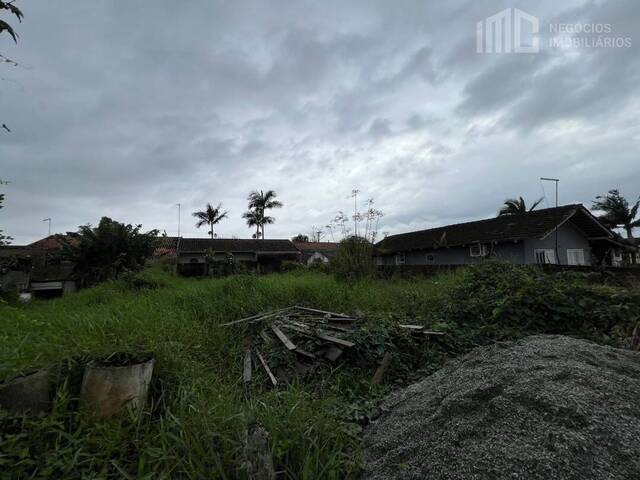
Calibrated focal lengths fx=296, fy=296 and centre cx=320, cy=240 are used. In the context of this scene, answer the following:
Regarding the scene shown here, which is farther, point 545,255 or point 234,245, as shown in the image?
point 234,245

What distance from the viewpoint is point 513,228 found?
46.4ft

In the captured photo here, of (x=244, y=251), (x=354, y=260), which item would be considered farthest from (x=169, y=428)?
(x=244, y=251)

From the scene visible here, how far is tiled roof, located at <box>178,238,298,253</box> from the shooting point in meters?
23.7

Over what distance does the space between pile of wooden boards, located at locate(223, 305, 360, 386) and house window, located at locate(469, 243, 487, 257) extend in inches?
487

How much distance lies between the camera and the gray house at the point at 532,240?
1312cm

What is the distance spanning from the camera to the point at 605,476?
1.44m

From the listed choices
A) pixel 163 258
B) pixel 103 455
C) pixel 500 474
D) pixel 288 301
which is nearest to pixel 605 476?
pixel 500 474

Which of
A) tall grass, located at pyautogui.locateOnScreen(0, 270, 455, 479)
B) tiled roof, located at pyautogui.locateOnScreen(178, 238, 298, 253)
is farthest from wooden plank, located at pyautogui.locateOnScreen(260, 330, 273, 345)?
tiled roof, located at pyautogui.locateOnScreen(178, 238, 298, 253)

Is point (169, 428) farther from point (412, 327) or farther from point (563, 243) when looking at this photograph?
point (563, 243)

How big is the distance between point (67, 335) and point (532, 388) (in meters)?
4.62

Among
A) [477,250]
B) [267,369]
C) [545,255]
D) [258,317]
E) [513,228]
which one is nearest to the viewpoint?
[267,369]

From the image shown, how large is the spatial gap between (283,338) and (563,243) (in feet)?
52.1

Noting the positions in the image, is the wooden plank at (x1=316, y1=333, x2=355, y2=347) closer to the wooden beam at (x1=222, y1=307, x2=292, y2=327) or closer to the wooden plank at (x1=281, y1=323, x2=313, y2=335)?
the wooden plank at (x1=281, y1=323, x2=313, y2=335)

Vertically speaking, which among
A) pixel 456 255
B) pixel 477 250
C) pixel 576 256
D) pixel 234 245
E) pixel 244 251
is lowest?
pixel 576 256
